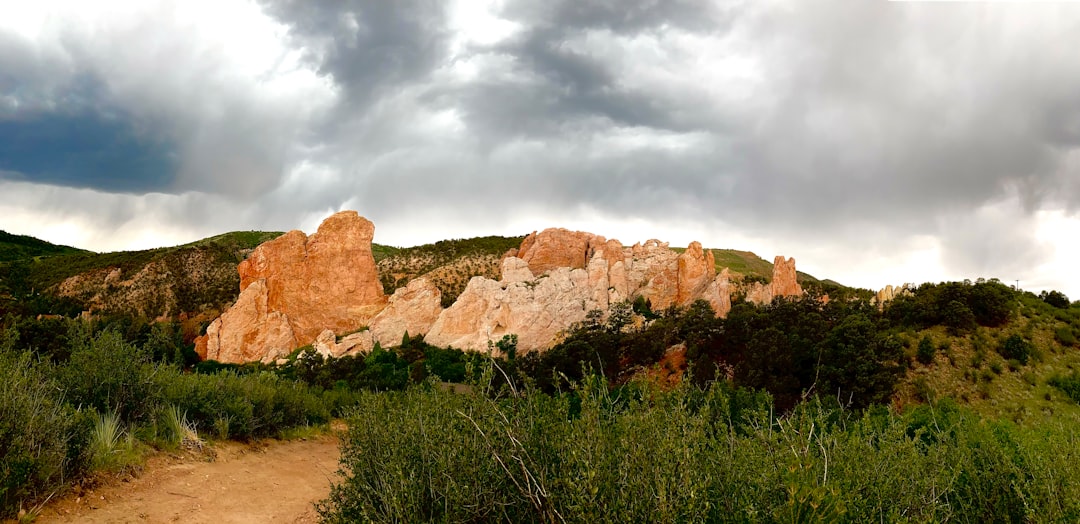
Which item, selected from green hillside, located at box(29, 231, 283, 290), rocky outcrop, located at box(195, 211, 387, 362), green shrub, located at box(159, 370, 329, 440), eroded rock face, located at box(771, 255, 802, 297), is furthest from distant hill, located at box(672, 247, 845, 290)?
green shrub, located at box(159, 370, 329, 440)

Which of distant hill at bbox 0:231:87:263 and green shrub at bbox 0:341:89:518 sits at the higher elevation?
distant hill at bbox 0:231:87:263

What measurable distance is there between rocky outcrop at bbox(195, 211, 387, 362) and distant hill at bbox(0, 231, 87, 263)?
47.9 metres

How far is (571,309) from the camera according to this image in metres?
46.6

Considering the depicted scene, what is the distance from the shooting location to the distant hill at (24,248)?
73250mm

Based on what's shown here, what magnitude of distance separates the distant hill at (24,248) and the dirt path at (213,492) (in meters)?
84.8

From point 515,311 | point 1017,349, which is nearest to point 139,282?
point 515,311

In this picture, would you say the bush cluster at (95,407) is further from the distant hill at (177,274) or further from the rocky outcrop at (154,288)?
the rocky outcrop at (154,288)

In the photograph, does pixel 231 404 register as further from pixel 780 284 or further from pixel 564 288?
pixel 780 284

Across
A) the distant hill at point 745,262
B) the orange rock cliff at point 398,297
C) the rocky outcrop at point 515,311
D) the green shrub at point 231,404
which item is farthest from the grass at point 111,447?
the distant hill at point 745,262

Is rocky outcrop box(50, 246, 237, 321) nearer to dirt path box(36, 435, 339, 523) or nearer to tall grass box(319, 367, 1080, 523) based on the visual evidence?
dirt path box(36, 435, 339, 523)

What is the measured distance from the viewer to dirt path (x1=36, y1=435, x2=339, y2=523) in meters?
7.00

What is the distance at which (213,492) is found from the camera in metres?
8.58

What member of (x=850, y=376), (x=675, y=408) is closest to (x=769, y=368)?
(x=850, y=376)

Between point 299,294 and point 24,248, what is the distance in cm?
6209
